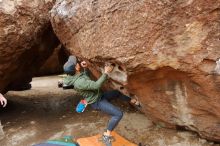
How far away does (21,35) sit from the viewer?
785 cm

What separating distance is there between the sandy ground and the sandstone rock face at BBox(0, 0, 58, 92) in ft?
3.44

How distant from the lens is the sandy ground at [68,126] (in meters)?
6.75

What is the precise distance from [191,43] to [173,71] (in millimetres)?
671

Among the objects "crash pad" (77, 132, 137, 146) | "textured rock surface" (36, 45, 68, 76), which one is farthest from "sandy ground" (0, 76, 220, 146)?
"textured rock surface" (36, 45, 68, 76)

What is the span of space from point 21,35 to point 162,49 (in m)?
3.61

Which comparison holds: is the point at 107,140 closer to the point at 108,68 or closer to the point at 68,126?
the point at 108,68

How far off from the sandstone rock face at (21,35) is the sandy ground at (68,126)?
3.44 feet

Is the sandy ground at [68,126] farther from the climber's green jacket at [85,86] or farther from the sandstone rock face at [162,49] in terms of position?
the climber's green jacket at [85,86]

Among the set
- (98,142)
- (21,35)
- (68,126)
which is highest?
(21,35)

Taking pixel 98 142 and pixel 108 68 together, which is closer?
pixel 108 68

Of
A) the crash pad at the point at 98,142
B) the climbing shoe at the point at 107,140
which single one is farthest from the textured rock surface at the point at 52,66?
the climbing shoe at the point at 107,140

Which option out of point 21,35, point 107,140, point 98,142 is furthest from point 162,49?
point 21,35

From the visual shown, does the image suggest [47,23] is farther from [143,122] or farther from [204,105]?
[204,105]

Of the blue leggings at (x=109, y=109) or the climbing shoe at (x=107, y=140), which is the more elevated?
the blue leggings at (x=109, y=109)
